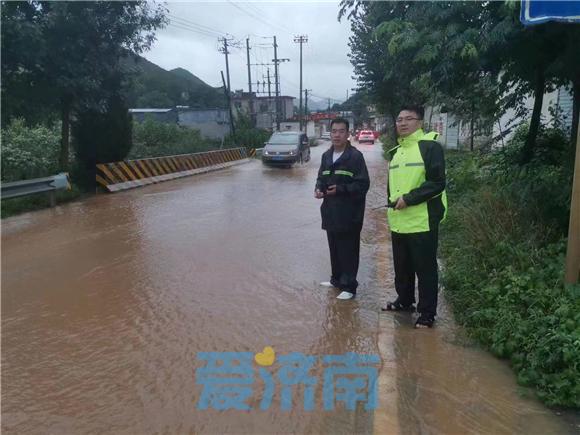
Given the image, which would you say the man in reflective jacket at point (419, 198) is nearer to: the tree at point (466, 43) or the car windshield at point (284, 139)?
the tree at point (466, 43)

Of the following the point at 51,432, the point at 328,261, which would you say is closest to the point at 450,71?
the point at 328,261

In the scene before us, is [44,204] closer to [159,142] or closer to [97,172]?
[97,172]

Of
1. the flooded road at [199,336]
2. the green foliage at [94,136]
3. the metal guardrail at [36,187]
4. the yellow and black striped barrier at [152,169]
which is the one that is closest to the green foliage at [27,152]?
the green foliage at [94,136]

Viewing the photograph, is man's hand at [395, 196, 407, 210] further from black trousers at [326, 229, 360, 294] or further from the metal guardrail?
the metal guardrail

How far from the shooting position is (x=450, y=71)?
5434 mm

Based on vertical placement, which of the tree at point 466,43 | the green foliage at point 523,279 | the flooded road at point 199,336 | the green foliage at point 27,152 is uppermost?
the tree at point 466,43

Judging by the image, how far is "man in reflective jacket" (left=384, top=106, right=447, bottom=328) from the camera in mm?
4082

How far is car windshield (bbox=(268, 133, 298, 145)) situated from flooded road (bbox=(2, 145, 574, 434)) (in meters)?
15.9

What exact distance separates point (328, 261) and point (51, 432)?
4.06 meters

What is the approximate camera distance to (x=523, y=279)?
4.25 meters

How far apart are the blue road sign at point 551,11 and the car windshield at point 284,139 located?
20237 mm

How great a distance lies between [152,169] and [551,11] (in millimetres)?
14609

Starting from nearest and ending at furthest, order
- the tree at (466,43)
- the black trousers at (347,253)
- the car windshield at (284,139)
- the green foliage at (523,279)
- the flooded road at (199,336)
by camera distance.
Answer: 1. the flooded road at (199,336)
2. the green foliage at (523,279)
3. the tree at (466,43)
4. the black trousers at (347,253)
5. the car windshield at (284,139)

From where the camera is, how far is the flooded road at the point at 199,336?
3066 mm
